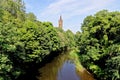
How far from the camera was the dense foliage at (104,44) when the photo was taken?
32312 mm

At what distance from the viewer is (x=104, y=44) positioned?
36219 mm

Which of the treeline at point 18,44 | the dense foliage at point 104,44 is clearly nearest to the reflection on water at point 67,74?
the dense foliage at point 104,44

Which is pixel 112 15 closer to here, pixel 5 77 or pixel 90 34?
pixel 90 34

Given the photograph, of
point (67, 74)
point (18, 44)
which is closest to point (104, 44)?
point (67, 74)

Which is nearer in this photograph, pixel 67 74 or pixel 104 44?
pixel 104 44

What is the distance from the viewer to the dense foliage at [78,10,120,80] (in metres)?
32.3

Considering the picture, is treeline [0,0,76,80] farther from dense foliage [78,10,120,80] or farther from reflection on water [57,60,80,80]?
dense foliage [78,10,120,80]

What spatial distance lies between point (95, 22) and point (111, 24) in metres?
3.65

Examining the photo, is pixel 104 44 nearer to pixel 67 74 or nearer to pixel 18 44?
pixel 67 74

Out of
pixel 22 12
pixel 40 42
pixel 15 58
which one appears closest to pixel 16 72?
pixel 15 58

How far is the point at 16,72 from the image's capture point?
27.3m

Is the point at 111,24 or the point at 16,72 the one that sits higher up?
the point at 111,24

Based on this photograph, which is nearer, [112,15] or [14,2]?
[112,15]

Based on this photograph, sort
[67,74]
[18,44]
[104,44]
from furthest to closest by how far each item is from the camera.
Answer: [67,74], [104,44], [18,44]
